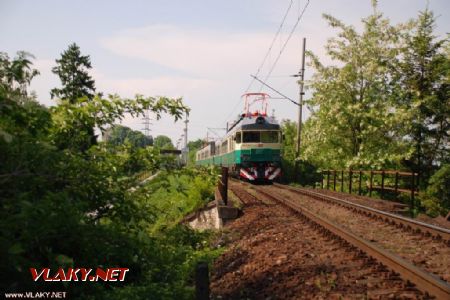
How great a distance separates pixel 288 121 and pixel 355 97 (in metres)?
15.1

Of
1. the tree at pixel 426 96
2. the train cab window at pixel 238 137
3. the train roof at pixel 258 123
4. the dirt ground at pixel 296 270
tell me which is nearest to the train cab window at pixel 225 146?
the train roof at pixel 258 123

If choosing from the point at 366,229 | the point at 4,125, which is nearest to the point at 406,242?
the point at 366,229

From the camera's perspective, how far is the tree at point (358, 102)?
21.0m

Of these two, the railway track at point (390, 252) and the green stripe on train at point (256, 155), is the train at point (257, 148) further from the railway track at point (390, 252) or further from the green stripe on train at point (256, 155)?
the railway track at point (390, 252)

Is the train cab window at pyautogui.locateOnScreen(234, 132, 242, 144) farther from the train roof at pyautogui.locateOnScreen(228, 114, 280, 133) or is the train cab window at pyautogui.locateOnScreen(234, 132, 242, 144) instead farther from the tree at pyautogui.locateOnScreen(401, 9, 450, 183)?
the tree at pyautogui.locateOnScreen(401, 9, 450, 183)

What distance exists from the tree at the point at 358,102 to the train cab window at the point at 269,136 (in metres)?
1.89

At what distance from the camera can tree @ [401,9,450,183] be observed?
20375 millimetres

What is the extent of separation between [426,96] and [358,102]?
10.0ft

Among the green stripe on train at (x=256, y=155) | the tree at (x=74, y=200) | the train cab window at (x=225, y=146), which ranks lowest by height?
the tree at (x=74, y=200)
